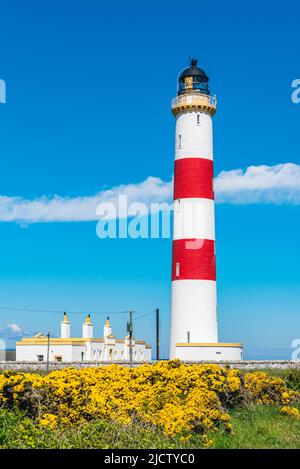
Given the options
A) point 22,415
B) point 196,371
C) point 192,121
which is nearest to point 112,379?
point 196,371

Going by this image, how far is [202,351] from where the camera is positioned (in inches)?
1415

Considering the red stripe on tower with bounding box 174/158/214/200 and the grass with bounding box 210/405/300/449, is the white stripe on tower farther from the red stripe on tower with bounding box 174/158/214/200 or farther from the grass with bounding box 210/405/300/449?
the grass with bounding box 210/405/300/449

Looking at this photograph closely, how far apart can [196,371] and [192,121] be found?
2093cm

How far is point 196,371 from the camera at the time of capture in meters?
19.5

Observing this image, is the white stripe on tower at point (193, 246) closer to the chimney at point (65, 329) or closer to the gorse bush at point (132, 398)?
the chimney at point (65, 329)

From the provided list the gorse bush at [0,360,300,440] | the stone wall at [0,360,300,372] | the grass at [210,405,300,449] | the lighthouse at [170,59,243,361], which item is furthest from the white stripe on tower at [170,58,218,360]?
the grass at [210,405,300,449]

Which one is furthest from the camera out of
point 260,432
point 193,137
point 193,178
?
point 193,137

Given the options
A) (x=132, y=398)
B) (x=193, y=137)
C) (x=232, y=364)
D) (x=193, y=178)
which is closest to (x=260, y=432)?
(x=132, y=398)

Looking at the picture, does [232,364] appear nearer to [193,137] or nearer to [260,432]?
[193,137]

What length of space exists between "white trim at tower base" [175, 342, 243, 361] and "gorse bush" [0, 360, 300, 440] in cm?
1579

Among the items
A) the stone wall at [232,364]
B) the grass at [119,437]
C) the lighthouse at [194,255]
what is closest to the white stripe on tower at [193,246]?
the lighthouse at [194,255]

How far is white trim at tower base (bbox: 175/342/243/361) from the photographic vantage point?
35812 mm

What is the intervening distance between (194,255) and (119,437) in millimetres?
22822
